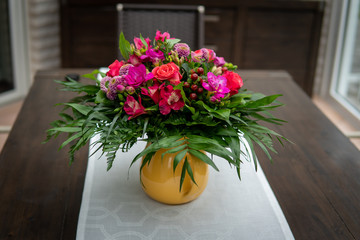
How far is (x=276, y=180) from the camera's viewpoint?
1.29 metres

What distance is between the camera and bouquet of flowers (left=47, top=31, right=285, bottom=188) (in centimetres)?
100

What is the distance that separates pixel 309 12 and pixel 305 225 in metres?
2.88

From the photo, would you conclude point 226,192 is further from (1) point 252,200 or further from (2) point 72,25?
(2) point 72,25

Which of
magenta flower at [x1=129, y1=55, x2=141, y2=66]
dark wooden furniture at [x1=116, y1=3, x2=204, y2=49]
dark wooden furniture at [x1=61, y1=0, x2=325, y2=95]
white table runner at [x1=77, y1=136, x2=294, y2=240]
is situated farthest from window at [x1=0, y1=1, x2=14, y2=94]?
magenta flower at [x1=129, y1=55, x2=141, y2=66]

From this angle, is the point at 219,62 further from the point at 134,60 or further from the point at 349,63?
the point at 349,63

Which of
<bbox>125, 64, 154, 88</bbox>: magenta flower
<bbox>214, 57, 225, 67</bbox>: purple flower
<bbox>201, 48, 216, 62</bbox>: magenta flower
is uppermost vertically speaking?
<bbox>201, 48, 216, 62</bbox>: magenta flower

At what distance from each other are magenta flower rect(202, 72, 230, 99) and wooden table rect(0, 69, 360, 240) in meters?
0.37

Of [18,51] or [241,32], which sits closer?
[18,51]

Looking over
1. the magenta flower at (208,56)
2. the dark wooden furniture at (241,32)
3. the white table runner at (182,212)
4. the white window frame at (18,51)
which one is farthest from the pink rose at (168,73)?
the white window frame at (18,51)

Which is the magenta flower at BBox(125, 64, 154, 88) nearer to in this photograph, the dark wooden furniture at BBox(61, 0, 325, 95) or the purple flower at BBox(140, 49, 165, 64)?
the purple flower at BBox(140, 49, 165, 64)

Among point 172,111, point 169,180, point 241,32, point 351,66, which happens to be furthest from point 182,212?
point 351,66

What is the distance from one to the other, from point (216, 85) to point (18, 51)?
9.42 ft

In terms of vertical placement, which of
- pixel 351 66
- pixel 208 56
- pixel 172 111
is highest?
pixel 208 56

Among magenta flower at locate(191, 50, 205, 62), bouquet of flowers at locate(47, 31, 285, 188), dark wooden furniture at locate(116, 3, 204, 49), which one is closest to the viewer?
bouquet of flowers at locate(47, 31, 285, 188)
